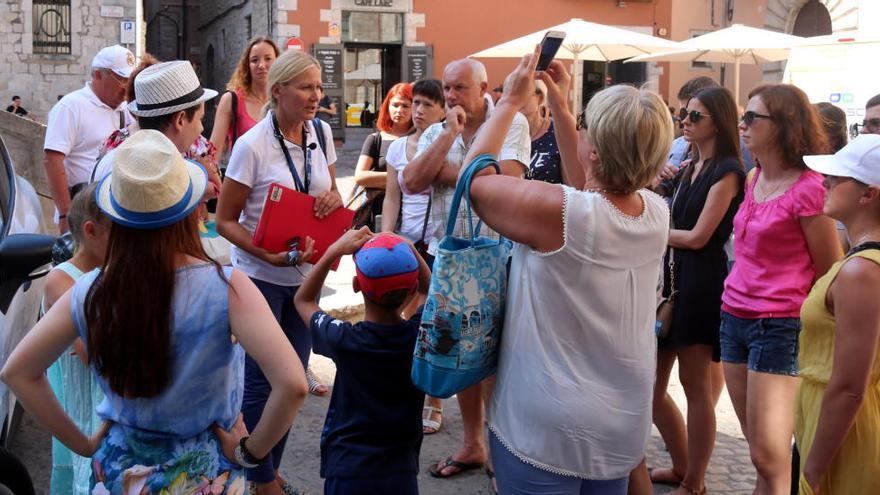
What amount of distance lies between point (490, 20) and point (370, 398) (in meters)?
24.0

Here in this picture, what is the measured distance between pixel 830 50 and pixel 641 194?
38.7 feet

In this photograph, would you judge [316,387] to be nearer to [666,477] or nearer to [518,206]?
[666,477]

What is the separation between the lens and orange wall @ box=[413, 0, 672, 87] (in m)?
25.7

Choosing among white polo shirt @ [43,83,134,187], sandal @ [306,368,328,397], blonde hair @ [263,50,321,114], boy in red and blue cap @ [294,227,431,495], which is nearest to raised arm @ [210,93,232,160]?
white polo shirt @ [43,83,134,187]

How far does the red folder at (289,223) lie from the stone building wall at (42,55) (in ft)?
72.9

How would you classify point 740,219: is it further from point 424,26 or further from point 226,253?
point 424,26

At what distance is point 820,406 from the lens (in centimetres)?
291

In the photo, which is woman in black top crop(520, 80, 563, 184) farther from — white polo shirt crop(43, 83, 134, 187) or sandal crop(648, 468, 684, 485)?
white polo shirt crop(43, 83, 134, 187)

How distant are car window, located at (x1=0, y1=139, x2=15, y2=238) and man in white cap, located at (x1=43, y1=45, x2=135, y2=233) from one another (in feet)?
4.71

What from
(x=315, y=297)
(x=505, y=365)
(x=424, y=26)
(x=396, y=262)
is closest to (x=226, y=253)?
(x=315, y=297)

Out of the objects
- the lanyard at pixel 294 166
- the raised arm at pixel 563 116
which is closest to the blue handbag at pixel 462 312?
the raised arm at pixel 563 116

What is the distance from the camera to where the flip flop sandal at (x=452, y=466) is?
484 centimetres

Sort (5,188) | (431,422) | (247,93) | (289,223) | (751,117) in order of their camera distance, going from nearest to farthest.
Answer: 1. (751,117)
2. (5,188)
3. (289,223)
4. (431,422)
5. (247,93)

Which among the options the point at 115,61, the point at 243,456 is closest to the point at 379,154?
the point at 115,61
